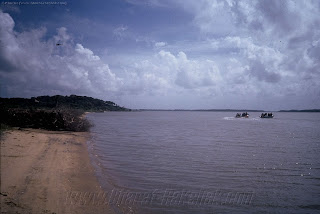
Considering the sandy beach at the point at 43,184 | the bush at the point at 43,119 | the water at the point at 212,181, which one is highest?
the bush at the point at 43,119

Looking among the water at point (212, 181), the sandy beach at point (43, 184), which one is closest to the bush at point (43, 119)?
the water at point (212, 181)

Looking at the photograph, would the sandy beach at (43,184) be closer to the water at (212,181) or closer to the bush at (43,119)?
the water at (212,181)

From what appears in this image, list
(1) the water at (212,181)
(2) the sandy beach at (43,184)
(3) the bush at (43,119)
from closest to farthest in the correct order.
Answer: (2) the sandy beach at (43,184)
(1) the water at (212,181)
(3) the bush at (43,119)

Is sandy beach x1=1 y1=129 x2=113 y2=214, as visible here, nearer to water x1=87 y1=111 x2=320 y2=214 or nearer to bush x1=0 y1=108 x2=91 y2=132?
water x1=87 y1=111 x2=320 y2=214

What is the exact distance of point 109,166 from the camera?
1220cm

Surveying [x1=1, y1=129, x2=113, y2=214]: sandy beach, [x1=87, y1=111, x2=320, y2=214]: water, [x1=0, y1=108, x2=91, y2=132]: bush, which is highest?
[x1=0, y1=108, x2=91, y2=132]: bush

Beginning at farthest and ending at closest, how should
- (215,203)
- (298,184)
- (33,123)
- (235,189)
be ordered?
1. (33,123)
2. (298,184)
3. (235,189)
4. (215,203)

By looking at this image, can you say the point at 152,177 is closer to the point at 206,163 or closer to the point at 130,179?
the point at 130,179

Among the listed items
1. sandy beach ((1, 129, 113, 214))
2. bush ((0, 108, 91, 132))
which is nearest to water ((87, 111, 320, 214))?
sandy beach ((1, 129, 113, 214))

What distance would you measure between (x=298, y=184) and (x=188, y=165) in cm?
530

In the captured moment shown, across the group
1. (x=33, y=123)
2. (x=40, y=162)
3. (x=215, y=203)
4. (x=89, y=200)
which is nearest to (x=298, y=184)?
(x=215, y=203)

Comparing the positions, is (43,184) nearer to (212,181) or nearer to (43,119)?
(212,181)

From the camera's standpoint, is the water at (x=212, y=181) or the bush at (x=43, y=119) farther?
the bush at (x=43, y=119)

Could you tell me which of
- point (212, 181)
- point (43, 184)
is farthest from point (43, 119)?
point (212, 181)
